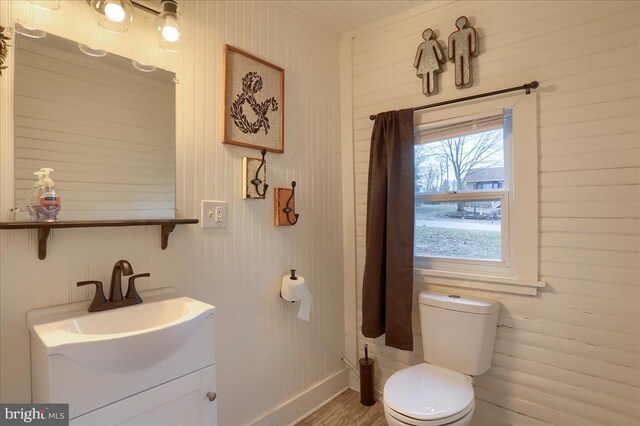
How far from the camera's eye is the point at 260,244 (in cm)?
186

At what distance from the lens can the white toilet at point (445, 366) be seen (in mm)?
1373

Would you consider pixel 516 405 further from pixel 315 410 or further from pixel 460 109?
pixel 460 109

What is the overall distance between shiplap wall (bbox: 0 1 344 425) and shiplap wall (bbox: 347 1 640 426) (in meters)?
0.95

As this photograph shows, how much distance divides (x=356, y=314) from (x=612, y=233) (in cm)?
151

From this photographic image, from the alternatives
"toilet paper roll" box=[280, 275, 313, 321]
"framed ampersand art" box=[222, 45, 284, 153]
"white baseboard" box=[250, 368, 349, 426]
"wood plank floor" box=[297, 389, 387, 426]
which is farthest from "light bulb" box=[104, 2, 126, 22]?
"wood plank floor" box=[297, 389, 387, 426]

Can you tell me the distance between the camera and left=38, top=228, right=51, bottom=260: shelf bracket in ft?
3.67

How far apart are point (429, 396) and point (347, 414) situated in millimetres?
828

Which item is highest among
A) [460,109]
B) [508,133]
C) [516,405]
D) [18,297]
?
[460,109]

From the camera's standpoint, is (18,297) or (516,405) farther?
(516,405)

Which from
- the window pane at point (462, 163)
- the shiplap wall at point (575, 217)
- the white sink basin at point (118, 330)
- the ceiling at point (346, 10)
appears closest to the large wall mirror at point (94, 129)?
the white sink basin at point (118, 330)

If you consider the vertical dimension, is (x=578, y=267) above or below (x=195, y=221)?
below

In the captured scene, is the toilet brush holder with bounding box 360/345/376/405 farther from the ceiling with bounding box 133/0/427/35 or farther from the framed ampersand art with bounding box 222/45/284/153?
the ceiling with bounding box 133/0/427/35

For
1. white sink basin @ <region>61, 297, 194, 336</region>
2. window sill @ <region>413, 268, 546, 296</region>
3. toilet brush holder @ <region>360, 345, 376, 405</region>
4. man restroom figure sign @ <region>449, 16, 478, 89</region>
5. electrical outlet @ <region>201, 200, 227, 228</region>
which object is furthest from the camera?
toilet brush holder @ <region>360, 345, 376, 405</region>

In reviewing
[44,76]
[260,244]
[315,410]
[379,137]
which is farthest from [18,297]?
[379,137]
